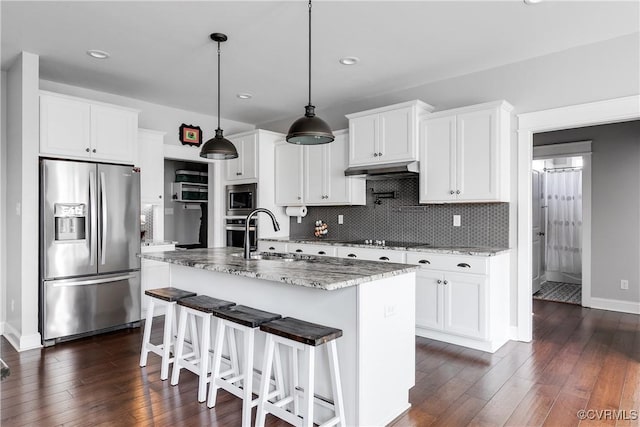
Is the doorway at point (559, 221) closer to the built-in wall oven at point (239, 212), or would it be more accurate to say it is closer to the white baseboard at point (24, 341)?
the built-in wall oven at point (239, 212)

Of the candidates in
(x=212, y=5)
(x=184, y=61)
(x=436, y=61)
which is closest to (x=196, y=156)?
(x=184, y=61)

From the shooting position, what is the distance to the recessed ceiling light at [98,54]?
11.4 feet

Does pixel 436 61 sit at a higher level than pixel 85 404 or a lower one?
higher

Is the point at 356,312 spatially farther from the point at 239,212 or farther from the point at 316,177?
the point at 239,212

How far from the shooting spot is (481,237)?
13.2 feet

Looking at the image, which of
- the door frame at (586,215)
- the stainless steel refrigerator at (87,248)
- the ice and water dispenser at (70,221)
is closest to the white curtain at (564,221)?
the door frame at (586,215)

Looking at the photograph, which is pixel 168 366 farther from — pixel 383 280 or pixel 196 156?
pixel 196 156

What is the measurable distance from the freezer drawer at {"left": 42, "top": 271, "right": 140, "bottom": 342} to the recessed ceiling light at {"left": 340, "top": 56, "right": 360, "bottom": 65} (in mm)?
3032

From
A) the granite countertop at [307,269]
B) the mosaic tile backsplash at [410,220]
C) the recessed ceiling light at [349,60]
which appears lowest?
the granite countertop at [307,269]

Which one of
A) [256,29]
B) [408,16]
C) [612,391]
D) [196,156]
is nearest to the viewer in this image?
[612,391]

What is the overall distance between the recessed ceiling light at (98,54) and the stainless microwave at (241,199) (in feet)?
7.78

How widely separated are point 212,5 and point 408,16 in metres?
1.40

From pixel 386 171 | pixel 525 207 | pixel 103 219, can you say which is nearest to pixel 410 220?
pixel 386 171

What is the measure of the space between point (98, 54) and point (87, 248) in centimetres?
181
